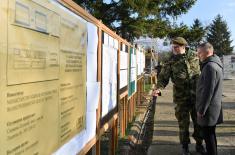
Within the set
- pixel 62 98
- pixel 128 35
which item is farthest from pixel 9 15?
pixel 128 35

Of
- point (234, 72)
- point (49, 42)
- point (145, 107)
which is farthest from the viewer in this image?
point (234, 72)

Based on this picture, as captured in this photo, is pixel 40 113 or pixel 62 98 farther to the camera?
pixel 62 98

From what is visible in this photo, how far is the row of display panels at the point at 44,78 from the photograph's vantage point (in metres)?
2.36

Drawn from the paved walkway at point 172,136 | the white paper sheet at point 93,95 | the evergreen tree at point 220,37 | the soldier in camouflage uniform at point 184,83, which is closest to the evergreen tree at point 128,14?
the paved walkway at point 172,136

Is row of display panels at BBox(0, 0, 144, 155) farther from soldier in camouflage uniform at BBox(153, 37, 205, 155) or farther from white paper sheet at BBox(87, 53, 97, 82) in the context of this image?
soldier in camouflage uniform at BBox(153, 37, 205, 155)

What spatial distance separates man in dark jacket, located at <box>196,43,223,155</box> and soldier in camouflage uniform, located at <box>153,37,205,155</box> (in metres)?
0.80

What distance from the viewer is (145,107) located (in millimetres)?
15969

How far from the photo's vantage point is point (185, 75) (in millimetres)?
7965

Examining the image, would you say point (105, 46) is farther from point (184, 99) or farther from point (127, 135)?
point (127, 135)

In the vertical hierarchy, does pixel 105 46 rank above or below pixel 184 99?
above

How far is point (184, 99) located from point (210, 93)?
1192mm

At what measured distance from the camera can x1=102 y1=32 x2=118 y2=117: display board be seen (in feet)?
18.4

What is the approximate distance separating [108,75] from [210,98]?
5.43 feet

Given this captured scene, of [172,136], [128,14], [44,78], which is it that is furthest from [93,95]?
[128,14]
